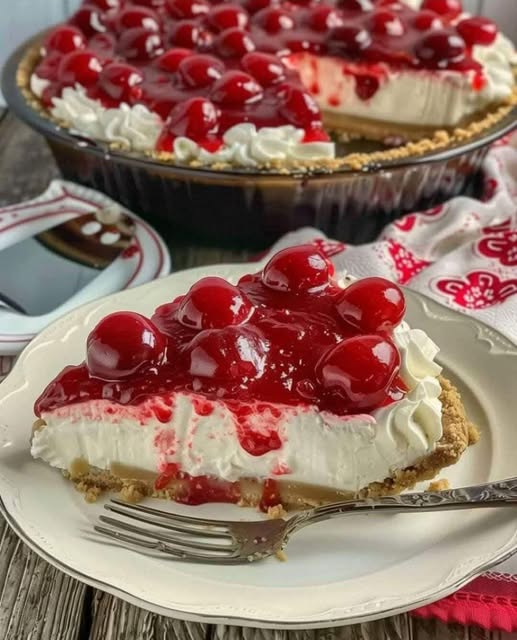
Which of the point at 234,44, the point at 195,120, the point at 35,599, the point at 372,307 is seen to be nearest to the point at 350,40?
the point at 234,44

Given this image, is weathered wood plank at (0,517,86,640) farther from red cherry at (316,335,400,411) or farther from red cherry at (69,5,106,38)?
red cherry at (69,5,106,38)

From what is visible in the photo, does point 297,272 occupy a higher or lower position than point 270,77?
higher

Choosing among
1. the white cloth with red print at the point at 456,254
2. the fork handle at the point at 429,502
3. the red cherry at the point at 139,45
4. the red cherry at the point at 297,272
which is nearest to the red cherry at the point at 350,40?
the red cherry at the point at 139,45

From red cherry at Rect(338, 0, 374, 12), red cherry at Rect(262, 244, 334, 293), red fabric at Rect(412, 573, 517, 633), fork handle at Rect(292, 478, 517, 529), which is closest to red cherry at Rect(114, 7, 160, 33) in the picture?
red cherry at Rect(338, 0, 374, 12)

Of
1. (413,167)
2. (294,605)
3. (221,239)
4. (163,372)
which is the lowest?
(221,239)

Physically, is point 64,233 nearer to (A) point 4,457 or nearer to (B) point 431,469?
(A) point 4,457

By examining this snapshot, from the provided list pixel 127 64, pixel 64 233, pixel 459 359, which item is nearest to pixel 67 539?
pixel 459 359

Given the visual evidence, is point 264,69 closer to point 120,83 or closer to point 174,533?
point 120,83
